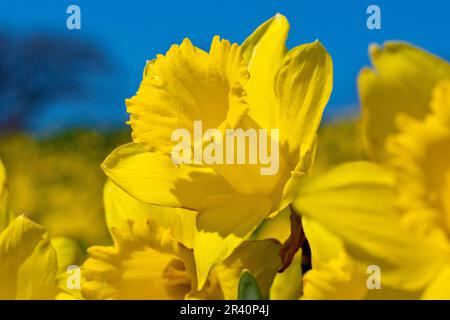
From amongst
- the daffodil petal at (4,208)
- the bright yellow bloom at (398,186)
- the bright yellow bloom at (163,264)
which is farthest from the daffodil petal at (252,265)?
the daffodil petal at (4,208)

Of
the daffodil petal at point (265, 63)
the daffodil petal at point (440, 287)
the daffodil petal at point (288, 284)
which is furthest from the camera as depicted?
the daffodil petal at point (265, 63)

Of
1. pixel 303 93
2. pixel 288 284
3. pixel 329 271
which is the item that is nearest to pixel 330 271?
pixel 329 271

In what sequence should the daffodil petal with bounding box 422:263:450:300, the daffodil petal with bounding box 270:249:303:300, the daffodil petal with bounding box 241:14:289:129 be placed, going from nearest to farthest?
the daffodil petal with bounding box 422:263:450:300
the daffodil petal with bounding box 270:249:303:300
the daffodil petal with bounding box 241:14:289:129

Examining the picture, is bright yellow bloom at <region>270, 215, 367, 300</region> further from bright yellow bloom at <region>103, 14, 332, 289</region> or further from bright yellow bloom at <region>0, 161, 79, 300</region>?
bright yellow bloom at <region>0, 161, 79, 300</region>

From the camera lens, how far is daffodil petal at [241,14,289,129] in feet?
2.46

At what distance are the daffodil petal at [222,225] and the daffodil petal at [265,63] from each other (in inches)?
3.4

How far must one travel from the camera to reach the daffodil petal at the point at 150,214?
0.79 meters

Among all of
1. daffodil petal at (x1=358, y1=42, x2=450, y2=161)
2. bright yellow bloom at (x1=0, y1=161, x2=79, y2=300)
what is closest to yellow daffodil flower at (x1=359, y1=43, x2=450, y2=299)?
daffodil petal at (x1=358, y1=42, x2=450, y2=161)

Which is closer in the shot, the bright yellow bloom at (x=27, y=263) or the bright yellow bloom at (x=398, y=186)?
the bright yellow bloom at (x=398, y=186)

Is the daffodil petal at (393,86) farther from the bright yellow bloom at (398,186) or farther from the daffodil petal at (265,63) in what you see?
the daffodil petal at (265,63)

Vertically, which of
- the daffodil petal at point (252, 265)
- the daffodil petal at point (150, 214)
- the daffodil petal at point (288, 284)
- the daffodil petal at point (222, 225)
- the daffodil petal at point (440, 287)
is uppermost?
the daffodil petal at point (150, 214)

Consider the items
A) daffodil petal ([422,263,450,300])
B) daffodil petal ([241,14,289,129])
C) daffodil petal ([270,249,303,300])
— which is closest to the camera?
daffodil petal ([422,263,450,300])

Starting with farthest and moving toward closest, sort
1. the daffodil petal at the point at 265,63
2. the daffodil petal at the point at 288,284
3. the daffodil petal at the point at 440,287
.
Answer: the daffodil petal at the point at 265,63 → the daffodil petal at the point at 288,284 → the daffodil petal at the point at 440,287
